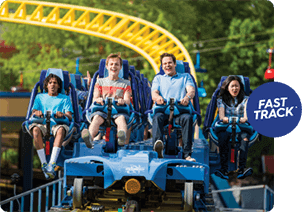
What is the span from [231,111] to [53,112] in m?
1.91

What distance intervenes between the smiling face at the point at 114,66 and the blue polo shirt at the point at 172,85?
43 centimetres

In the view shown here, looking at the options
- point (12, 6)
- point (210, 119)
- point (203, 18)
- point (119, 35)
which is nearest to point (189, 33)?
point (203, 18)

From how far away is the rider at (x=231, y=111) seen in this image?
14.7 ft

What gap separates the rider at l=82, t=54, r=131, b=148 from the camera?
4.32 meters

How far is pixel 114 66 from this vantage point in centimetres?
443

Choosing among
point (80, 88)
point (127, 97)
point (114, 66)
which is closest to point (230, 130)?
point (127, 97)

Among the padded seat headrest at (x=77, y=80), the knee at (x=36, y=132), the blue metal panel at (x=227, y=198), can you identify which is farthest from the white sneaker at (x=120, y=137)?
the blue metal panel at (x=227, y=198)

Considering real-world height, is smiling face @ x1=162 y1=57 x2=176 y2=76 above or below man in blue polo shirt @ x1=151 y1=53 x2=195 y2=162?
above

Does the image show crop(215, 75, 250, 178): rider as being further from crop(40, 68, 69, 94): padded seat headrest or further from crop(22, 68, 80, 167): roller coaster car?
crop(40, 68, 69, 94): padded seat headrest

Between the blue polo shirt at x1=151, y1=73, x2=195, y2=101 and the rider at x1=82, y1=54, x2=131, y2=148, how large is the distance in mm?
348

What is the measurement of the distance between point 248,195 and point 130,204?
5.05m

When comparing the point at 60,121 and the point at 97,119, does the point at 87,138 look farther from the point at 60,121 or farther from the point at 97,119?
the point at 60,121

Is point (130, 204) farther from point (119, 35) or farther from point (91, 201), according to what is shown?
point (119, 35)

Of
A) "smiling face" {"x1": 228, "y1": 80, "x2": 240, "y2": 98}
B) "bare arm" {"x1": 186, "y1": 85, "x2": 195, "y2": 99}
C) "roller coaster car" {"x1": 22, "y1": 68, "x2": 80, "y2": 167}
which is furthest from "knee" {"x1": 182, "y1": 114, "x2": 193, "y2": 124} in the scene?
"roller coaster car" {"x1": 22, "y1": 68, "x2": 80, "y2": 167}
